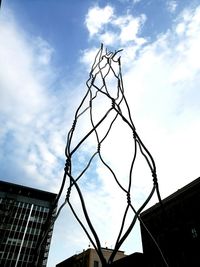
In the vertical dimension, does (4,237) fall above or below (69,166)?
above

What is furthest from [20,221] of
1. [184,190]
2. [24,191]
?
[184,190]

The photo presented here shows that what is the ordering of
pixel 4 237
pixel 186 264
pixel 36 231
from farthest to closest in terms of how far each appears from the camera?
pixel 36 231
pixel 4 237
pixel 186 264

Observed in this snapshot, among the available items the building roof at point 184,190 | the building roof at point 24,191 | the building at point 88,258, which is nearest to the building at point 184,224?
the building roof at point 184,190

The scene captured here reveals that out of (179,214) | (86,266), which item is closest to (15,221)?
(86,266)

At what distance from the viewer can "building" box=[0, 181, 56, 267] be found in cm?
4688

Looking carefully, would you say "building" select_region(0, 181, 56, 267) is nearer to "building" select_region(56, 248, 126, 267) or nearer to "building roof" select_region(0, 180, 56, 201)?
"building roof" select_region(0, 180, 56, 201)

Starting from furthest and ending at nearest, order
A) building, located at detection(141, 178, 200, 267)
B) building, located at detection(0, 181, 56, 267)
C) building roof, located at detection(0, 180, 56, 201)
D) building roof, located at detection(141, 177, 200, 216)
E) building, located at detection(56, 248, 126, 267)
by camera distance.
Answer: building roof, located at detection(0, 180, 56, 201) → building, located at detection(0, 181, 56, 267) → building, located at detection(56, 248, 126, 267) → building roof, located at detection(141, 177, 200, 216) → building, located at detection(141, 178, 200, 267)

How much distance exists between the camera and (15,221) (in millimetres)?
50594

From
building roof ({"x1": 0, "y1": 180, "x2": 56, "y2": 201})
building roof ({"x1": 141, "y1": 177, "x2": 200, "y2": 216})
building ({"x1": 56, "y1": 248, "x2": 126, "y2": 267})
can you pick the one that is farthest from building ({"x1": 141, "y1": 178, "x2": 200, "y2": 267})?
building roof ({"x1": 0, "y1": 180, "x2": 56, "y2": 201})

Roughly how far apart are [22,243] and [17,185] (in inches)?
553

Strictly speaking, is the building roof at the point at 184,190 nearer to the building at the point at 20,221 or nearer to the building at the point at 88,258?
the building at the point at 88,258

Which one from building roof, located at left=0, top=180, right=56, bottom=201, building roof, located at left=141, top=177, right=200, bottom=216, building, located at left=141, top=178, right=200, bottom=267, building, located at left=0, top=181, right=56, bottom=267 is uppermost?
building roof, located at left=0, top=180, right=56, bottom=201

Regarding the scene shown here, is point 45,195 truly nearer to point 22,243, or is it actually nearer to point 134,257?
point 22,243

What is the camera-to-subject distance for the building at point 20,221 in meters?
46.9
